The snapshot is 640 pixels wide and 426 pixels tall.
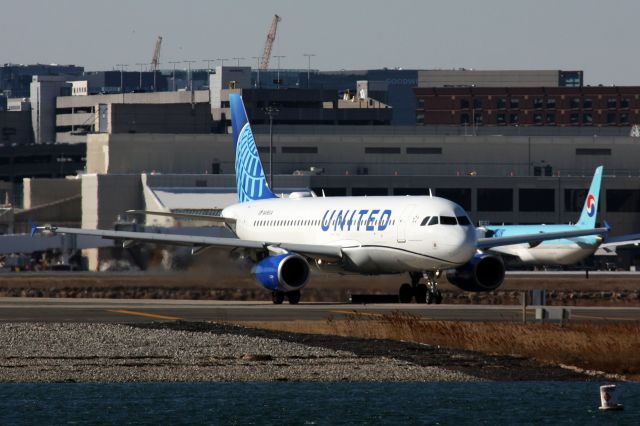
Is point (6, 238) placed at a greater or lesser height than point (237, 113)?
lesser

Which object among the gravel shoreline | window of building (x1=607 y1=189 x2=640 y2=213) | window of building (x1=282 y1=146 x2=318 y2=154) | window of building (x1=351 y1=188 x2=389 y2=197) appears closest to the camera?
the gravel shoreline

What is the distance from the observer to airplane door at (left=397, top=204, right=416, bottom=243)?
199ft

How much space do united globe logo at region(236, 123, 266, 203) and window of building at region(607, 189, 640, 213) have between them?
64.6 meters

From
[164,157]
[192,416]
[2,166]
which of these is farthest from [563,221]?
[192,416]

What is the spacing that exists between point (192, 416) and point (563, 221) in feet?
348

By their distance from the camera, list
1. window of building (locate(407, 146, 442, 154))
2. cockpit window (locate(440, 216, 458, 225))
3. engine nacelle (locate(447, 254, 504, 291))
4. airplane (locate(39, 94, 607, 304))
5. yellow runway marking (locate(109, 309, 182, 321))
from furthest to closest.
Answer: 1. window of building (locate(407, 146, 442, 154))
2. engine nacelle (locate(447, 254, 504, 291))
3. airplane (locate(39, 94, 607, 304))
4. cockpit window (locate(440, 216, 458, 225))
5. yellow runway marking (locate(109, 309, 182, 321))

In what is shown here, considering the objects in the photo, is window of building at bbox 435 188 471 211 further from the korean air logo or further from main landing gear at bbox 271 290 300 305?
main landing gear at bbox 271 290 300 305

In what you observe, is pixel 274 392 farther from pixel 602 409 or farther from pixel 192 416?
pixel 602 409

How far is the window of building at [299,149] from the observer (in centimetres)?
14162

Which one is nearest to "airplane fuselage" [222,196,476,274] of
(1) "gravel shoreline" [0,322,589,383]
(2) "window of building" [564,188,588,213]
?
(1) "gravel shoreline" [0,322,589,383]

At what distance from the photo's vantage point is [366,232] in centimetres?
6275

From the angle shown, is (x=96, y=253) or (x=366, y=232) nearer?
(x=366, y=232)

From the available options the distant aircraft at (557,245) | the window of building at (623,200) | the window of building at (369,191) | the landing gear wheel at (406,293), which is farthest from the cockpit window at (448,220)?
the window of building at (623,200)

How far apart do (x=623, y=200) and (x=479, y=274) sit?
2987 inches
